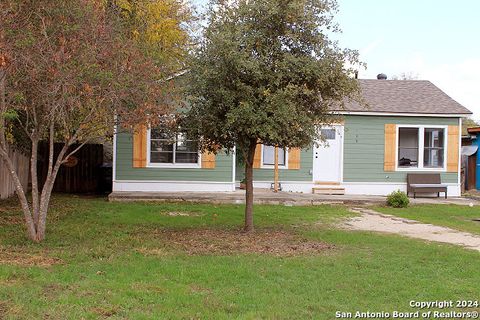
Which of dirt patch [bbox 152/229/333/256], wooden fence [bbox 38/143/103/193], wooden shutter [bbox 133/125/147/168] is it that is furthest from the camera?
wooden fence [bbox 38/143/103/193]

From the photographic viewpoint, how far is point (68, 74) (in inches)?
282

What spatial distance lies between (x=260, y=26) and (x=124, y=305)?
5446 millimetres

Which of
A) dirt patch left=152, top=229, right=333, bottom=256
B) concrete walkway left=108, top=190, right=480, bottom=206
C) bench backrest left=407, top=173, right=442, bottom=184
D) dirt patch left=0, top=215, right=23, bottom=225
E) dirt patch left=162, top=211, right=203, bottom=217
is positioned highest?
bench backrest left=407, top=173, right=442, bottom=184

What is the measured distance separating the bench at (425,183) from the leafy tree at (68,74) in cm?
1157

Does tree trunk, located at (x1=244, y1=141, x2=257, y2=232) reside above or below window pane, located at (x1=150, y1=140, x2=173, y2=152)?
below

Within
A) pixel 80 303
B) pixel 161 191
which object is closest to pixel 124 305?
pixel 80 303

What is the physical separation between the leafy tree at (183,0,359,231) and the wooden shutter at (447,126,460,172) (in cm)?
1030

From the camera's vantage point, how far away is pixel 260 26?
8.82m

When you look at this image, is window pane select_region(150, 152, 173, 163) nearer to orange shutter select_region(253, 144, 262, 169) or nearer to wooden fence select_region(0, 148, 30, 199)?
orange shutter select_region(253, 144, 262, 169)

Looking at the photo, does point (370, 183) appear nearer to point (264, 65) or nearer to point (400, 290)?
point (264, 65)

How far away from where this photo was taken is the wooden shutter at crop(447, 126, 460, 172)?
1802cm

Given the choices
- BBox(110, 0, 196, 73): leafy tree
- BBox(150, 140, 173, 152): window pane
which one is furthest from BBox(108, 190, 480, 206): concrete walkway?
BBox(110, 0, 196, 73): leafy tree

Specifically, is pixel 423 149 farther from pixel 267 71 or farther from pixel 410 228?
pixel 267 71

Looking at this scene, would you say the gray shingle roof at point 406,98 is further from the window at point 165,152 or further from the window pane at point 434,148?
the window at point 165,152
